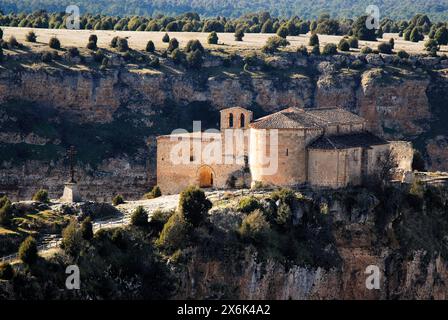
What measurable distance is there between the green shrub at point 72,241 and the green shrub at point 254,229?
8.03 m

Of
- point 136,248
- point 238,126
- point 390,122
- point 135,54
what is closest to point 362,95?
point 390,122

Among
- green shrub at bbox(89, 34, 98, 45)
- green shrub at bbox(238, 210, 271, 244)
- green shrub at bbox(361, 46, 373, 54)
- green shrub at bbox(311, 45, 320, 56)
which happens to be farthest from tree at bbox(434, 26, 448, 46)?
green shrub at bbox(238, 210, 271, 244)

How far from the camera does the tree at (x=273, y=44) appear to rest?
315ft

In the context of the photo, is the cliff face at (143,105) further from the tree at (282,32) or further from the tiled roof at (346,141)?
the tiled roof at (346,141)

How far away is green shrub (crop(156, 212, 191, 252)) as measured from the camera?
56.4 metres

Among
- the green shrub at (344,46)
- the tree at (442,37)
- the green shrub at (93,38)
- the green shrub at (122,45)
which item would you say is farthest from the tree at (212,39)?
the tree at (442,37)

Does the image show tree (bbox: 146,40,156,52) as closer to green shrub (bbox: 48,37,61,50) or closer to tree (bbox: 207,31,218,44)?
tree (bbox: 207,31,218,44)

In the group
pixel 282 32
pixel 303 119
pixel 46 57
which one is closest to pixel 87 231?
pixel 303 119

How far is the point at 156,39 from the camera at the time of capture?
326ft

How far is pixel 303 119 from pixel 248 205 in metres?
6.51

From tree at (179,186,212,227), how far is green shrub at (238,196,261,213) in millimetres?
1774

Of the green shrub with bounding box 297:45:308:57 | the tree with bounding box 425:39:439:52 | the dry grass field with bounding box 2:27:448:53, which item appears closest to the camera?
the dry grass field with bounding box 2:27:448:53

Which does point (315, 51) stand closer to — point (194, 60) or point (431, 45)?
Result: point (194, 60)

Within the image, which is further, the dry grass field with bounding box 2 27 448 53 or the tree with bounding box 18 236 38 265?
the dry grass field with bounding box 2 27 448 53
